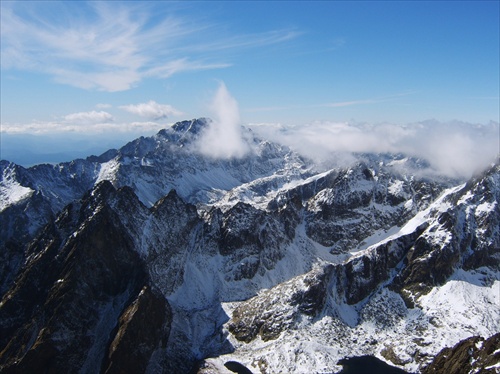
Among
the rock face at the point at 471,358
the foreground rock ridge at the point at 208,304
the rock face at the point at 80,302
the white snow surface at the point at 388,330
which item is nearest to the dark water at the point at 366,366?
the white snow surface at the point at 388,330

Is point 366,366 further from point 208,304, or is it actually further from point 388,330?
point 208,304

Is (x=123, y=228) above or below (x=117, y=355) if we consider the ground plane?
above

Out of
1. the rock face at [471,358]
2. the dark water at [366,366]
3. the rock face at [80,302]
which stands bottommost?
the dark water at [366,366]

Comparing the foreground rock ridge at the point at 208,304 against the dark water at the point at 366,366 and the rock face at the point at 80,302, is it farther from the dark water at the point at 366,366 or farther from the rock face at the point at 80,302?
the dark water at the point at 366,366

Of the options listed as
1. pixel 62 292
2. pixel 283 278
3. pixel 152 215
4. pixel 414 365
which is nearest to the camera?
pixel 62 292

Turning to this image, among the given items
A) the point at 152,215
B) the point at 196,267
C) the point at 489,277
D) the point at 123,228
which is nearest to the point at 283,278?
the point at 196,267

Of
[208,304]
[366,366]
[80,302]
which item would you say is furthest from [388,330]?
[80,302]

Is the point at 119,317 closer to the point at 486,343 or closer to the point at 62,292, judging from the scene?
the point at 62,292

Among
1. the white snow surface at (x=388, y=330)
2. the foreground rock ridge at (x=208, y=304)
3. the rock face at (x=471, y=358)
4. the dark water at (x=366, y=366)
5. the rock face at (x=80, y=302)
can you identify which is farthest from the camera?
the white snow surface at (x=388, y=330)

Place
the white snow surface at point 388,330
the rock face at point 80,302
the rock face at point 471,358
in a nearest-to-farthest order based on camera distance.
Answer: the rock face at point 471,358 → the rock face at point 80,302 → the white snow surface at point 388,330
